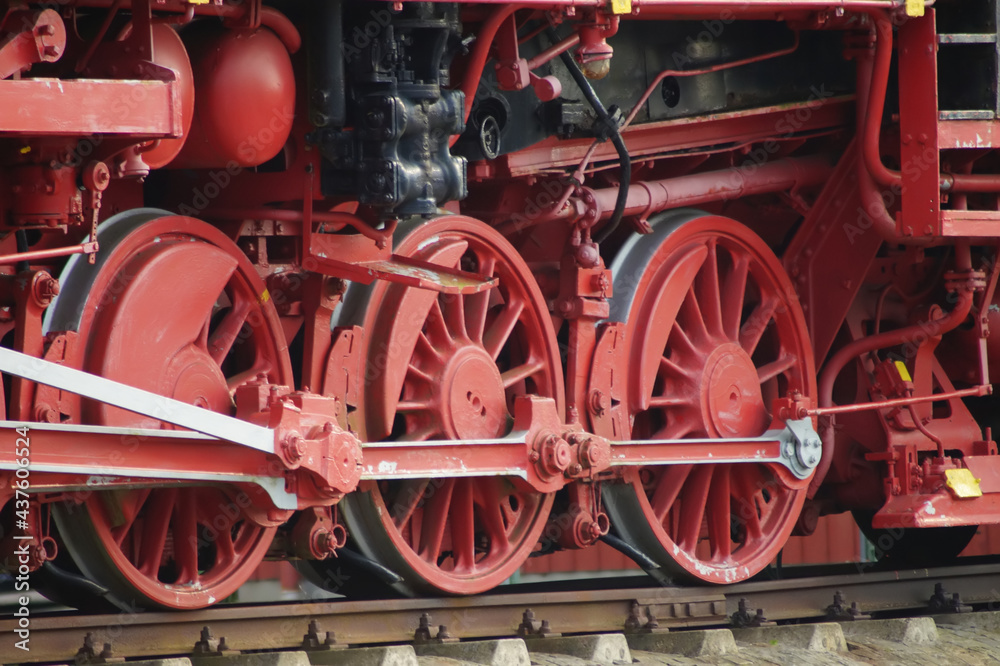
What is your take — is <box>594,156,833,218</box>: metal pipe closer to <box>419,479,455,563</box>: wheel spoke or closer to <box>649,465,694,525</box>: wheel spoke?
<box>649,465,694,525</box>: wheel spoke

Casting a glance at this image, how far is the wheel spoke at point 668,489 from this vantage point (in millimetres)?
6742

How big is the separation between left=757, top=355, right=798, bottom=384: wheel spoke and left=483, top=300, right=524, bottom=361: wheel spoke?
4.89 ft

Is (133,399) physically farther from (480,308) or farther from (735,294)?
(735,294)

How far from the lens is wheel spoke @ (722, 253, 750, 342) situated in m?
6.96

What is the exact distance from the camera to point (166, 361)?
4883 millimetres

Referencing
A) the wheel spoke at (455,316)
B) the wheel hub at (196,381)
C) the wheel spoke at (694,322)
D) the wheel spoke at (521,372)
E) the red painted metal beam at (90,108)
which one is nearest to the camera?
the red painted metal beam at (90,108)

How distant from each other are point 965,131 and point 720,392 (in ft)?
4.98

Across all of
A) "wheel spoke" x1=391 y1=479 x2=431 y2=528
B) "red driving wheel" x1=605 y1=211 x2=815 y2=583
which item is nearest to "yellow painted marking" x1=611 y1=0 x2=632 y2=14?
"red driving wheel" x1=605 y1=211 x2=815 y2=583

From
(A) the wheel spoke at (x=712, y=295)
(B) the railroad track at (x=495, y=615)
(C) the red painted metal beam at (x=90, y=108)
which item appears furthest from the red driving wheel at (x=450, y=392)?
Answer: (C) the red painted metal beam at (x=90, y=108)

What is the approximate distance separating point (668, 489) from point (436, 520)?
4.23 feet

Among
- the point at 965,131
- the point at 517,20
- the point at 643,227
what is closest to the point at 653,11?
the point at 517,20

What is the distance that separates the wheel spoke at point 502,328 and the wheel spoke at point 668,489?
113 centimetres

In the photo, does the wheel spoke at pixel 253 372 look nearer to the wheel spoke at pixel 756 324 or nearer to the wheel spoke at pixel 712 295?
the wheel spoke at pixel 712 295

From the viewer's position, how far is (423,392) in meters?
5.80
